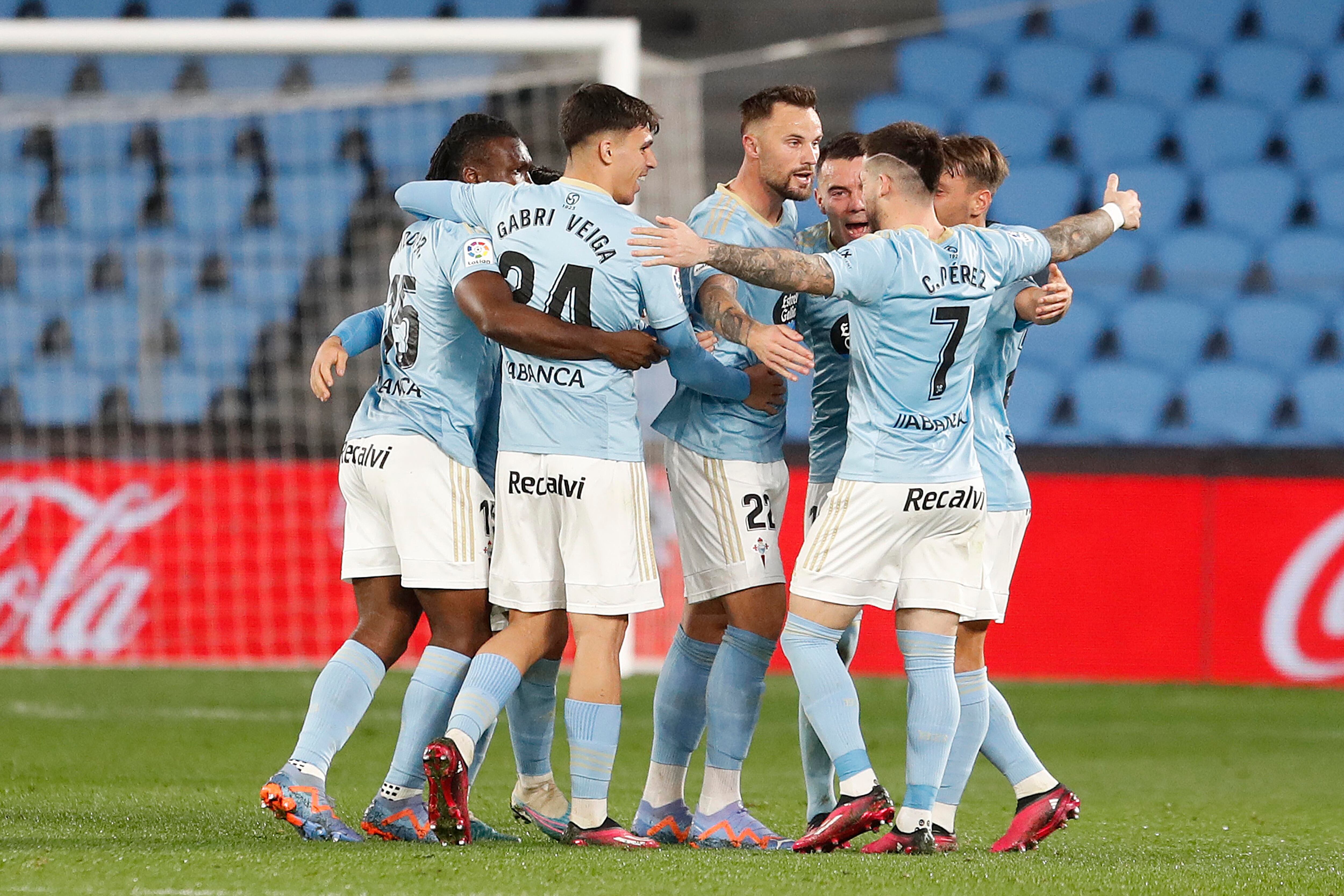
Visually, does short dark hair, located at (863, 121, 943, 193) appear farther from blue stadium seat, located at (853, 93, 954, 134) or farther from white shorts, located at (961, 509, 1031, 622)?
blue stadium seat, located at (853, 93, 954, 134)

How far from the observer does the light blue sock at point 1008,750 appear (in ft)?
15.5

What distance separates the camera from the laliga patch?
14.6 ft

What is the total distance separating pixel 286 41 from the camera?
8516mm

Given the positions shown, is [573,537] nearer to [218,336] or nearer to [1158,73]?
[218,336]

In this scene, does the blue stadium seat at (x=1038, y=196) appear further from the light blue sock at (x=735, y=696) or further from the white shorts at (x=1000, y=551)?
the light blue sock at (x=735, y=696)

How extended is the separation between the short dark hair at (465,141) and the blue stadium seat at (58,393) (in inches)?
236

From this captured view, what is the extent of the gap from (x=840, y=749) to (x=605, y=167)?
5.47 ft

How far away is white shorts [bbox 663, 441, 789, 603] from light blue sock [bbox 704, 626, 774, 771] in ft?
0.52

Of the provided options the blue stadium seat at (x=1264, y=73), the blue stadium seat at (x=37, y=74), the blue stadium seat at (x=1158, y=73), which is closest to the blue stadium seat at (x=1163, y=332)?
the blue stadium seat at (x=1158, y=73)

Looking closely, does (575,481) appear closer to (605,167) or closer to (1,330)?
(605,167)

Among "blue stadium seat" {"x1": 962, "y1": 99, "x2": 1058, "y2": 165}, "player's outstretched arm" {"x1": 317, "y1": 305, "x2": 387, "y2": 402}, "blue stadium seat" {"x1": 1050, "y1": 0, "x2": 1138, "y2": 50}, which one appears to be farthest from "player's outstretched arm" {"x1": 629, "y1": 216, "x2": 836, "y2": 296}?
"blue stadium seat" {"x1": 1050, "y1": 0, "x2": 1138, "y2": 50}

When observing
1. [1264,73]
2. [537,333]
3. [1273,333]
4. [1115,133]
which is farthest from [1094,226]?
[1264,73]

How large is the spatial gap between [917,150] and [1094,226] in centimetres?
76

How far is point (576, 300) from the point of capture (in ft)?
14.5
